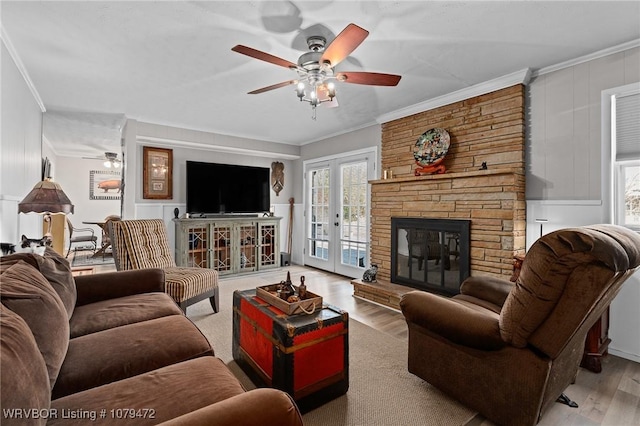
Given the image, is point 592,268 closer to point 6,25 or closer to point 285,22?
point 285,22

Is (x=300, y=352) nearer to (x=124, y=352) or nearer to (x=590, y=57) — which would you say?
(x=124, y=352)

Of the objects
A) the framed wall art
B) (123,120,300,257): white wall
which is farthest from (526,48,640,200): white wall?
the framed wall art

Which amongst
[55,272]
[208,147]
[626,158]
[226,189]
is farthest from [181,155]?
[626,158]

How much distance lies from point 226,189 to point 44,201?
266 centimetres

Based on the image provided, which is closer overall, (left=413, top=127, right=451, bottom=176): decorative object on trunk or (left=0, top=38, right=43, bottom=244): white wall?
(left=0, top=38, right=43, bottom=244): white wall

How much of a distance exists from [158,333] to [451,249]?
2843 millimetres

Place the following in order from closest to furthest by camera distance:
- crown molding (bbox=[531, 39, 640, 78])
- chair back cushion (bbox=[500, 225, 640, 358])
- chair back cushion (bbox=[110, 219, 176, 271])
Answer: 1. chair back cushion (bbox=[500, 225, 640, 358])
2. crown molding (bbox=[531, 39, 640, 78])
3. chair back cushion (bbox=[110, 219, 176, 271])

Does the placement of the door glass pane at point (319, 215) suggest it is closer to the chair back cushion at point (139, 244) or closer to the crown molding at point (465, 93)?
the crown molding at point (465, 93)

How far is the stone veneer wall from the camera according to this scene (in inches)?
113

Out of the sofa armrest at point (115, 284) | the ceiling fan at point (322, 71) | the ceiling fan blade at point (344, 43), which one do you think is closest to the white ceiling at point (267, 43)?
the ceiling fan at point (322, 71)

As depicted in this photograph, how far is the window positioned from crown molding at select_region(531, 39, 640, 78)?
0.34 meters

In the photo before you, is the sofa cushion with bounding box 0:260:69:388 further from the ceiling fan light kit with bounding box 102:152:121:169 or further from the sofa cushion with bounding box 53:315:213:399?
the ceiling fan light kit with bounding box 102:152:121:169

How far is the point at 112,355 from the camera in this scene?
1.35m

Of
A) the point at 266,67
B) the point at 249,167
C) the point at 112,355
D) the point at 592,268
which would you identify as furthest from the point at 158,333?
the point at 249,167
